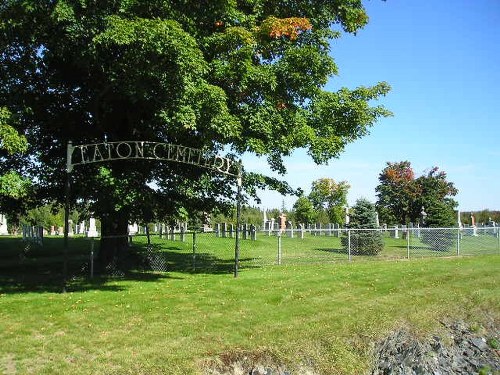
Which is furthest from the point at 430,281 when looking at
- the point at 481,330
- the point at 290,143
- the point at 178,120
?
the point at 178,120

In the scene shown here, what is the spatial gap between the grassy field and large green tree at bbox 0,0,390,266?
2927mm

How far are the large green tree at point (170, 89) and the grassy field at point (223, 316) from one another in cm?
293

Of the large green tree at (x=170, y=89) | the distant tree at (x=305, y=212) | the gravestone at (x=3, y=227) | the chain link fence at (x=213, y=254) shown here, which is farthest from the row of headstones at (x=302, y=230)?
the gravestone at (x=3, y=227)

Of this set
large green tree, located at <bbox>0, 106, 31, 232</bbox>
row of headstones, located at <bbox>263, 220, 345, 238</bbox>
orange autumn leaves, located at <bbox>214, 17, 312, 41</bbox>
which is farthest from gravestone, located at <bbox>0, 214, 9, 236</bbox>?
orange autumn leaves, located at <bbox>214, 17, 312, 41</bbox>

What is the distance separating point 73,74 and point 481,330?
1328 centimetres

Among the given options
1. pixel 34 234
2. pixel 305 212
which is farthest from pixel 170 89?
pixel 305 212

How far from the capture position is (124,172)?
14.0 metres

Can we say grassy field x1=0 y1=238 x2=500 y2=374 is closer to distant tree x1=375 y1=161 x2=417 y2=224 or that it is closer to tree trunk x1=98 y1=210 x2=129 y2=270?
tree trunk x1=98 y1=210 x2=129 y2=270

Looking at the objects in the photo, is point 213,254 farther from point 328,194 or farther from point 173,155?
point 328,194

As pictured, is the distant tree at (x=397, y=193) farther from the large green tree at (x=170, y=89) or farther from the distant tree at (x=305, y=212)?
the large green tree at (x=170, y=89)

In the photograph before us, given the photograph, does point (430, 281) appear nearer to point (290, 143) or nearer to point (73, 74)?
point (290, 143)

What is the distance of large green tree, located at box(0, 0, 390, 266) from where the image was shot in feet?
37.1

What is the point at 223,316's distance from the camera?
968 centimetres

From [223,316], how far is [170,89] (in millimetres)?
5215
